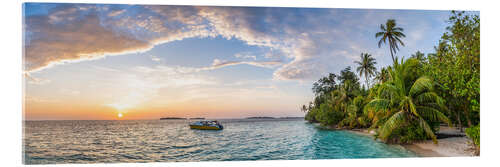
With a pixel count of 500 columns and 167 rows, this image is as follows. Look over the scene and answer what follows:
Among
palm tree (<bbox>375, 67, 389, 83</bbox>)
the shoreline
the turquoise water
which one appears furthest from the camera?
palm tree (<bbox>375, 67, 389, 83</bbox>)

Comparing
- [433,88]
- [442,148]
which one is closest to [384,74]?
[433,88]

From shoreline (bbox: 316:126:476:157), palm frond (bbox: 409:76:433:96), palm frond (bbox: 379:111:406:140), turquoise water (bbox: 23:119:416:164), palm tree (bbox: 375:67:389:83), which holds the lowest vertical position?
turquoise water (bbox: 23:119:416:164)

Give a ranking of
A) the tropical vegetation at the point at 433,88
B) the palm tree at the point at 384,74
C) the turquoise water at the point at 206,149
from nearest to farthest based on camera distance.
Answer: the tropical vegetation at the point at 433,88, the turquoise water at the point at 206,149, the palm tree at the point at 384,74

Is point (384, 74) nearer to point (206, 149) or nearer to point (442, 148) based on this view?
point (442, 148)

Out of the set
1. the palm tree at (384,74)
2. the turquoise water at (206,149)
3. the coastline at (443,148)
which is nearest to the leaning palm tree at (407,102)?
the coastline at (443,148)

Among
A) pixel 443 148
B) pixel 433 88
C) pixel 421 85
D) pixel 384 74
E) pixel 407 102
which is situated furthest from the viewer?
pixel 384 74

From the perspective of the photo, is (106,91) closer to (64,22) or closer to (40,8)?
(64,22)

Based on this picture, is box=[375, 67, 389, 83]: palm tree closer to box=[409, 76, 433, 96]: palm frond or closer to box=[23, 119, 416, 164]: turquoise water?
box=[409, 76, 433, 96]: palm frond

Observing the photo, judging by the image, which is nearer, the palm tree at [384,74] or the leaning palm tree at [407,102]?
the leaning palm tree at [407,102]

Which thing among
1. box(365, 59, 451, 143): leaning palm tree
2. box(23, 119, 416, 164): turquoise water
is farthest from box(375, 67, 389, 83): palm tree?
box(23, 119, 416, 164): turquoise water

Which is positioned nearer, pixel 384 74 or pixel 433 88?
pixel 433 88

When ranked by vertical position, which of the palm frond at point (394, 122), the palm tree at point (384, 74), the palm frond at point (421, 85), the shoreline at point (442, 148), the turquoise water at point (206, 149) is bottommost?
the turquoise water at point (206, 149)

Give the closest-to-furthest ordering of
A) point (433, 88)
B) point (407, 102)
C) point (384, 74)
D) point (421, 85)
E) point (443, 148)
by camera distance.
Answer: point (443, 148)
point (421, 85)
point (433, 88)
point (407, 102)
point (384, 74)

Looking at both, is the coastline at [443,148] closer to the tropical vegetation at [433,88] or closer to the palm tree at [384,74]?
the tropical vegetation at [433,88]
